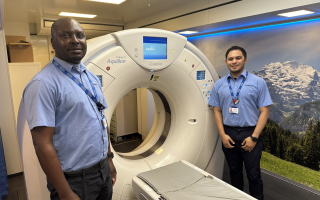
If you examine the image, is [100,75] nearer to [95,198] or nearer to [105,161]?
[105,161]

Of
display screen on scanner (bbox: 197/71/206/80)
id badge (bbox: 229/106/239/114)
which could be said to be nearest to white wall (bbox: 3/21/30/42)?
display screen on scanner (bbox: 197/71/206/80)

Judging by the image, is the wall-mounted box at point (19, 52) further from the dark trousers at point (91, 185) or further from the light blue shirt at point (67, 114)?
the dark trousers at point (91, 185)

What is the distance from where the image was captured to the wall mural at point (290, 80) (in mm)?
2287

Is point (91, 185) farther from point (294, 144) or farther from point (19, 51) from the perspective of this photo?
point (19, 51)

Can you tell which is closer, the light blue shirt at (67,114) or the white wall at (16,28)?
the light blue shirt at (67,114)

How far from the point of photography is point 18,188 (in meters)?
2.51

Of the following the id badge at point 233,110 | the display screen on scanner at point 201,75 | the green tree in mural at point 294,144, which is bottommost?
the green tree in mural at point 294,144

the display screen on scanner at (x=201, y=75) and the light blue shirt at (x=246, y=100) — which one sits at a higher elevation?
the display screen on scanner at (x=201, y=75)

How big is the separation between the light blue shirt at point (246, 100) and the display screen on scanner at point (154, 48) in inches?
24.8

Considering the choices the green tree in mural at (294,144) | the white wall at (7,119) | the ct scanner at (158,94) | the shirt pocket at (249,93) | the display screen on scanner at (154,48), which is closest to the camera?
the ct scanner at (158,94)

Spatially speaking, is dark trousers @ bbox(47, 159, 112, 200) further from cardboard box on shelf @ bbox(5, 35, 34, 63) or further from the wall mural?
cardboard box on shelf @ bbox(5, 35, 34, 63)

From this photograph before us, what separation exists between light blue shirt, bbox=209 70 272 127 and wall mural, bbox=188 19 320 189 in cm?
87

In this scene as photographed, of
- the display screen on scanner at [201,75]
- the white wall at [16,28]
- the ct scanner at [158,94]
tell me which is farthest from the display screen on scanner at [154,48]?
the white wall at [16,28]

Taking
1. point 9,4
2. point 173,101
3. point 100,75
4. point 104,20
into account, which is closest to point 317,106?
point 173,101
